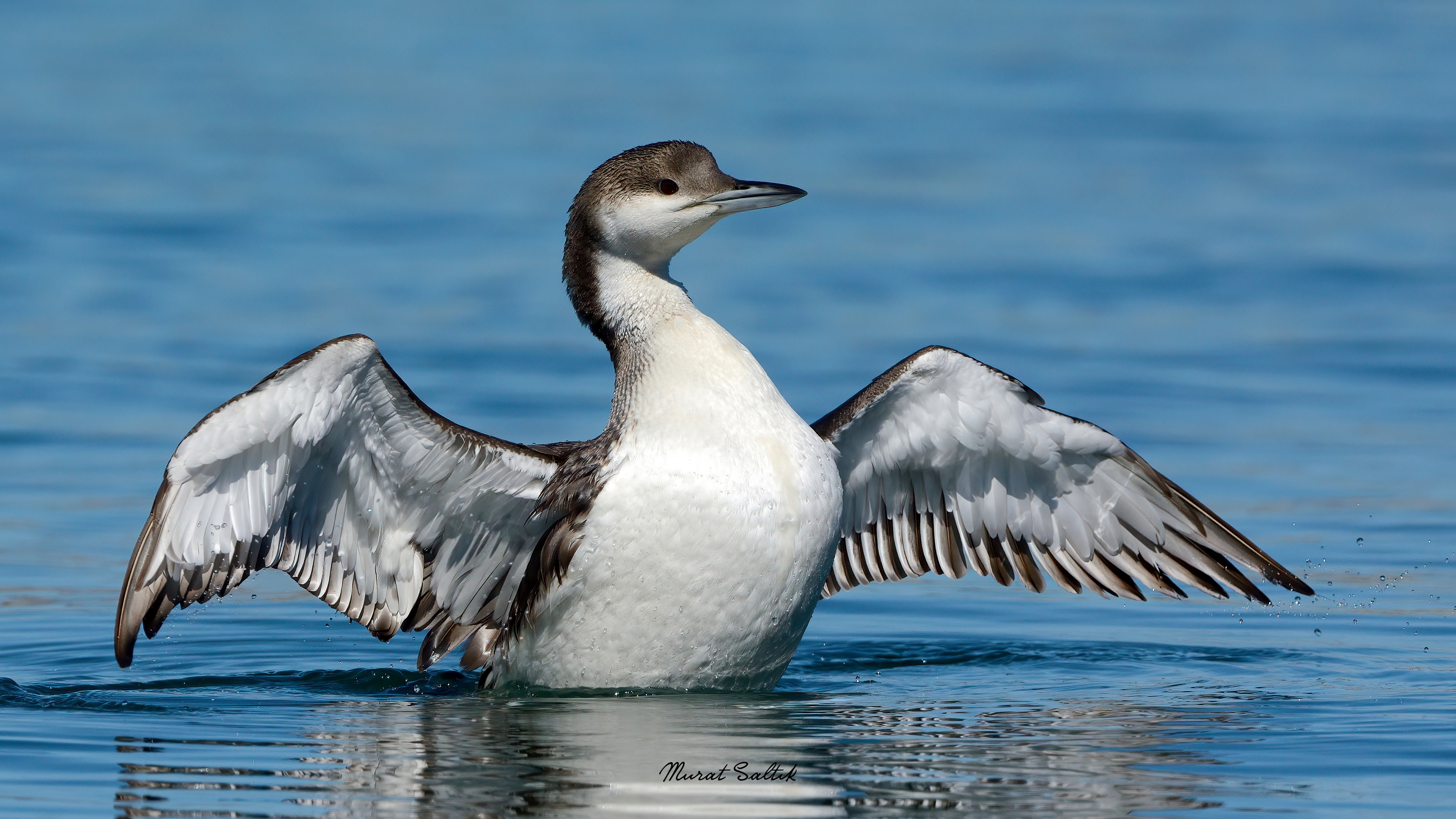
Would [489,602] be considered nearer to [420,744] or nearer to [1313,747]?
[420,744]

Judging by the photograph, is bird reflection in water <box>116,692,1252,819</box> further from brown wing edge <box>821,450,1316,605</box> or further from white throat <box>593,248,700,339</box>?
white throat <box>593,248,700,339</box>

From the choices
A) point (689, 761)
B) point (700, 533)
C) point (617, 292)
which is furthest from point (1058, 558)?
point (689, 761)

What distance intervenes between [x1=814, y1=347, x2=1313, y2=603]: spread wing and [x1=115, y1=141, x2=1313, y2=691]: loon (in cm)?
1

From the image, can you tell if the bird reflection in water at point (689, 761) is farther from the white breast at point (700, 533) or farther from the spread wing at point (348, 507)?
the spread wing at point (348, 507)

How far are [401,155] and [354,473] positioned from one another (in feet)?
64.2

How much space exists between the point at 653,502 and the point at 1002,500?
1892 mm

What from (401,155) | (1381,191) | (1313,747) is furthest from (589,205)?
(401,155)

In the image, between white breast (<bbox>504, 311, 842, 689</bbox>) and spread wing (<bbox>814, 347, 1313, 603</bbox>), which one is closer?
white breast (<bbox>504, 311, 842, 689</bbox>)

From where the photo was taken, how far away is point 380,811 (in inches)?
231

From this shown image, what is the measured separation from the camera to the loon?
287 inches
